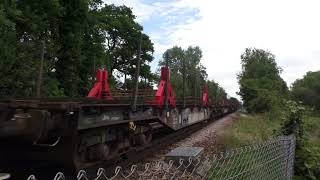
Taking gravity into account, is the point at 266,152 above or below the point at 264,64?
below

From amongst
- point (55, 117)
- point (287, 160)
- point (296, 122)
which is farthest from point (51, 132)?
point (296, 122)

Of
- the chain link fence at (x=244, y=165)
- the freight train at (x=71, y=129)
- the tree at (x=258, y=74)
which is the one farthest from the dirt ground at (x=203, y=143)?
the tree at (x=258, y=74)

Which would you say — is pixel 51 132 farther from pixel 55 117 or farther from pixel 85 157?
pixel 85 157

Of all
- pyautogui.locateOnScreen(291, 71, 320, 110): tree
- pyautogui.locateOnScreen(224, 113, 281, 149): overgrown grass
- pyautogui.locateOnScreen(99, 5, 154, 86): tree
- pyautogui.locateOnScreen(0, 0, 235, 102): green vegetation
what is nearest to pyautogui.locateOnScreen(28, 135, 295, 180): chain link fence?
pyautogui.locateOnScreen(224, 113, 281, 149): overgrown grass

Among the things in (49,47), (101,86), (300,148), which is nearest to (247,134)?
(101,86)

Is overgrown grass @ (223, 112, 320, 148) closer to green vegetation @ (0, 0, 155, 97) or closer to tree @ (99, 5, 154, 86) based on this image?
green vegetation @ (0, 0, 155, 97)

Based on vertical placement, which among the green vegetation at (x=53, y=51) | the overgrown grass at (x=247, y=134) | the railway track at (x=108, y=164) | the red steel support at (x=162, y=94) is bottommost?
the railway track at (x=108, y=164)

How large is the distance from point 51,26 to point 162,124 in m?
20.3

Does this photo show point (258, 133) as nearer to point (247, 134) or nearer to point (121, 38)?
point (247, 134)

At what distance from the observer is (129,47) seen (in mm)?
61375

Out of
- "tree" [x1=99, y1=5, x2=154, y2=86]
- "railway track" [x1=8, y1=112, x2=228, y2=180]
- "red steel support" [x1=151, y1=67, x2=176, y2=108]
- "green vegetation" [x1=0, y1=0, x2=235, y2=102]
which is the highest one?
"tree" [x1=99, y1=5, x2=154, y2=86]

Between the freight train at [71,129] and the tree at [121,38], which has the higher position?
the tree at [121,38]

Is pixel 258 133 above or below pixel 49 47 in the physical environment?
below

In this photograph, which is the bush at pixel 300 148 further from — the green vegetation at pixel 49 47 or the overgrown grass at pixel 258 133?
the green vegetation at pixel 49 47
